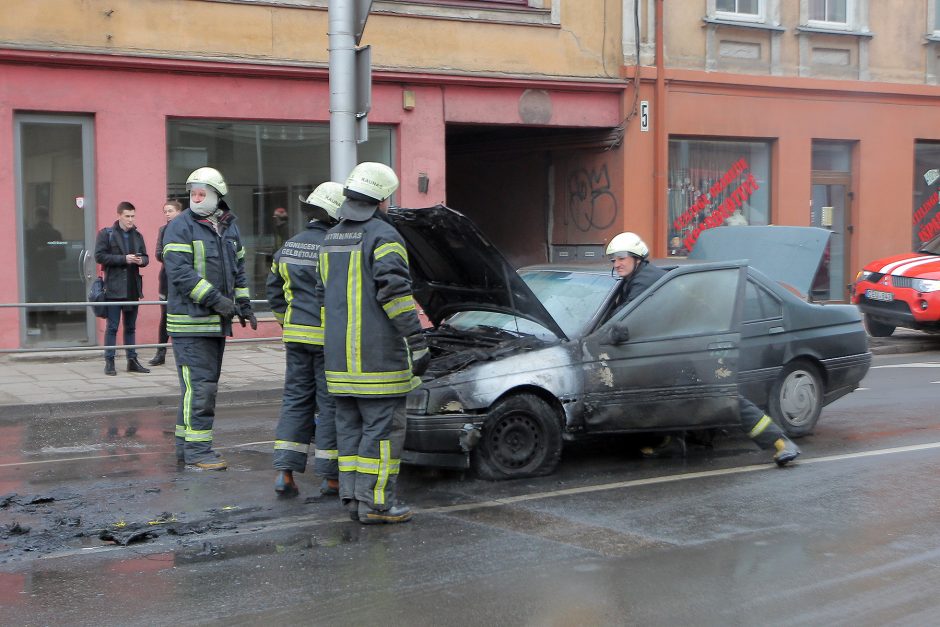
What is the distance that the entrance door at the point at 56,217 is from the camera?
14.0m

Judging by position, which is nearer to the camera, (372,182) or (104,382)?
(372,182)

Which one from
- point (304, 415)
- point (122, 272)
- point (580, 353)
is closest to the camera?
point (304, 415)

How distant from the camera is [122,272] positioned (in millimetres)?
12672

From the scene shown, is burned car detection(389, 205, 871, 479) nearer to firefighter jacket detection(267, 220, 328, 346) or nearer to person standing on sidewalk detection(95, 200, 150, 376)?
firefighter jacket detection(267, 220, 328, 346)

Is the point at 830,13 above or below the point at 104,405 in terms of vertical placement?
above

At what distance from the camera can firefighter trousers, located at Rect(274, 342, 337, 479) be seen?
6.75 meters

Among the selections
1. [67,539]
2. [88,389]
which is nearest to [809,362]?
[67,539]

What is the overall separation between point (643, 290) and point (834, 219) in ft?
43.5

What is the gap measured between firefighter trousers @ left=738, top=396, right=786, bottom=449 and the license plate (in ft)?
27.5

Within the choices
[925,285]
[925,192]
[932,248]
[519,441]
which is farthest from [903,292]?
[519,441]

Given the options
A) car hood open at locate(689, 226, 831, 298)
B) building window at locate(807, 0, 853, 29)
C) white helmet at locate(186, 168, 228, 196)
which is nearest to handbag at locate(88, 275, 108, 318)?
white helmet at locate(186, 168, 228, 196)

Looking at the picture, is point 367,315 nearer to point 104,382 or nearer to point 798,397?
point 798,397

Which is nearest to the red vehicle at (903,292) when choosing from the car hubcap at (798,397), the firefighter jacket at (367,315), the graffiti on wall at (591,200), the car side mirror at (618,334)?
the graffiti on wall at (591,200)

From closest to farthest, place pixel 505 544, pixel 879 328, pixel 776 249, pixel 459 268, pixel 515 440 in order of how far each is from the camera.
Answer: pixel 505 544 < pixel 515 440 < pixel 459 268 < pixel 776 249 < pixel 879 328
